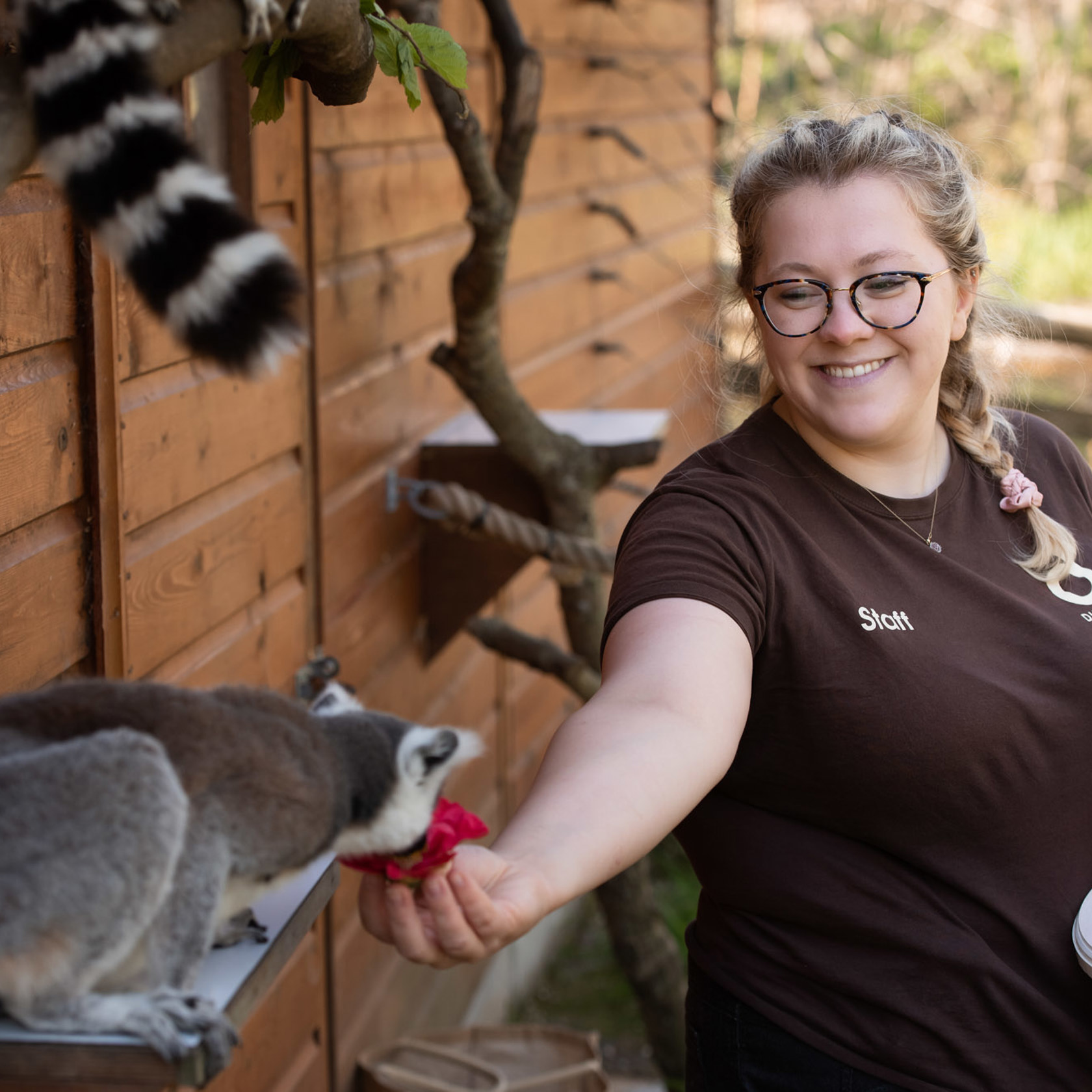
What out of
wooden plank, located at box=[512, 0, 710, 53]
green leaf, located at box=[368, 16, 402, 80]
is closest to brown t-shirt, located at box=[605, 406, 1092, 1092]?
green leaf, located at box=[368, 16, 402, 80]

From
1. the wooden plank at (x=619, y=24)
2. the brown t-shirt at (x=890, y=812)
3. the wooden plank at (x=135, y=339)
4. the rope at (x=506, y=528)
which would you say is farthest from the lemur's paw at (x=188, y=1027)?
the wooden plank at (x=619, y=24)

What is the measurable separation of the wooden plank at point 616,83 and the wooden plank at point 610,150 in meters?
0.05

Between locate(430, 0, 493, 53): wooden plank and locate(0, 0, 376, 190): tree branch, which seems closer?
locate(0, 0, 376, 190): tree branch

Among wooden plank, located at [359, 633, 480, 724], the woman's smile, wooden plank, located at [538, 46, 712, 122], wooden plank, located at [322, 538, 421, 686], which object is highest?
wooden plank, located at [538, 46, 712, 122]

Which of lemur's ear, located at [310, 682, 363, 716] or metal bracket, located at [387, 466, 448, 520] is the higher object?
lemur's ear, located at [310, 682, 363, 716]

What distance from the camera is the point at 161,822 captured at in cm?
85

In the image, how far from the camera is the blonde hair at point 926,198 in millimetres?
1593

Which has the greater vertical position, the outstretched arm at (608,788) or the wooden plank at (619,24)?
the wooden plank at (619,24)

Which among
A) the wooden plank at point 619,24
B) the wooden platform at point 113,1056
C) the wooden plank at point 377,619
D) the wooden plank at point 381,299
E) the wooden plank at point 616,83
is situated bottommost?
the wooden plank at point 377,619

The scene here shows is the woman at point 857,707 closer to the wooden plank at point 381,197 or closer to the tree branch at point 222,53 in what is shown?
the tree branch at point 222,53

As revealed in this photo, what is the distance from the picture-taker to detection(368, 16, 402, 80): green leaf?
43.7 inches

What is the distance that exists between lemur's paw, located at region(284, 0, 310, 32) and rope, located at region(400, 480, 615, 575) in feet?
6.17

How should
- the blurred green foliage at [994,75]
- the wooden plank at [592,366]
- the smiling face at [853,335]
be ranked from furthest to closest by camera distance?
1. the blurred green foliage at [994,75]
2. the wooden plank at [592,366]
3. the smiling face at [853,335]

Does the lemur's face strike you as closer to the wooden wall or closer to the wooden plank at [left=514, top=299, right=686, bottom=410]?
the wooden wall
